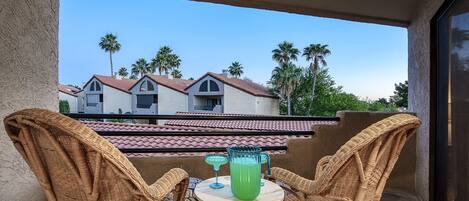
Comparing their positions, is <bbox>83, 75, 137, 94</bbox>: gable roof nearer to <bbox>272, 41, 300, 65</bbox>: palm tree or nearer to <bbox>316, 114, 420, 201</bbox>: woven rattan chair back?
<bbox>272, 41, 300, 65</bbox>: palm tree

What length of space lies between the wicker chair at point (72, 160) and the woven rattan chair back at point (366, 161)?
2.41ft

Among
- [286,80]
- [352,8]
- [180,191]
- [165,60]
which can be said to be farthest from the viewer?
[165,60]

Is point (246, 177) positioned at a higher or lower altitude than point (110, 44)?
lower

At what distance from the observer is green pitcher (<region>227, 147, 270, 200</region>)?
1260 millimetres

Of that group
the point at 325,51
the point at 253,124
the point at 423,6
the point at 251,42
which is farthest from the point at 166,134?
the point at 325,51

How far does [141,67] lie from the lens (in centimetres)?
3170

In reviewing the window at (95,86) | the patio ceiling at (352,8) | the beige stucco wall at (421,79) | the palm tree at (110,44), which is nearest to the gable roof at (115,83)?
the window at (95,86)

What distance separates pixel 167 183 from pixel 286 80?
28.0 metres

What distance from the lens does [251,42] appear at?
27953 millimetres

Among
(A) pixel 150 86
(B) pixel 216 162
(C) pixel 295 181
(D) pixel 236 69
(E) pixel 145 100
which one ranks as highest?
(D) pixel 236 69

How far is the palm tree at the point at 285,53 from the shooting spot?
30.4 meters

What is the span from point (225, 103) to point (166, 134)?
810 inches

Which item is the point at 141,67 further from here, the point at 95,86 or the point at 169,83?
the point at 169,83

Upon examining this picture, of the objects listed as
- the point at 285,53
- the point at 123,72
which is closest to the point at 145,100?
the point at 123,72
